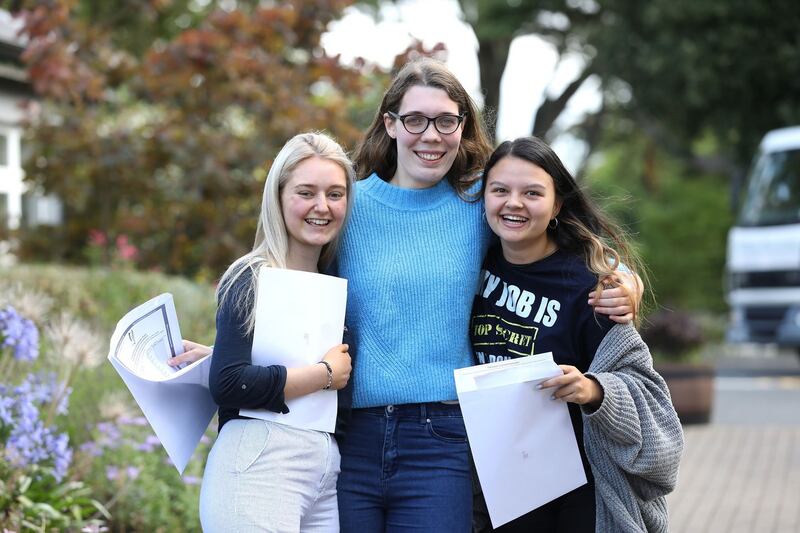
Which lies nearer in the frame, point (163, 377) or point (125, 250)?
point (163, 377)

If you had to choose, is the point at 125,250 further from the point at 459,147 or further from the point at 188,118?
the point at 459,147

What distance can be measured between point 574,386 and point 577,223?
0.56 metres

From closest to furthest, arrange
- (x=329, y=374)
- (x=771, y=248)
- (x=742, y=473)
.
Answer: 1. (x=329, y=374)
2. (x=742, y=473)
3. (x=771, y=248)

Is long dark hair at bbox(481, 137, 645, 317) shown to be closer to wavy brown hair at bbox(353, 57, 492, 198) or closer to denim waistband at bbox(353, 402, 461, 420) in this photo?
wavy brown hair at bbox(353, 57, 492, 198)

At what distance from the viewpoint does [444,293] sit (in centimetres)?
304

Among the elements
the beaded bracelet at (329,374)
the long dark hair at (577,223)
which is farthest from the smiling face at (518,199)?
the beaded bracelet at (329,374)

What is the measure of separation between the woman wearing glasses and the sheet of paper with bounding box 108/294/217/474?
0.44 meters

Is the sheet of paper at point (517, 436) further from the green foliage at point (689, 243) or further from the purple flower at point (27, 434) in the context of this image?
the green foliage at point (689, 243)

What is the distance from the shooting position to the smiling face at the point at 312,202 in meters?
2.89

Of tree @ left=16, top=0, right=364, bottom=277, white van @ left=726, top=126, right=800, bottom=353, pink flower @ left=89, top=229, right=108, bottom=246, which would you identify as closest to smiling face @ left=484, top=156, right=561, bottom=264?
tree @ left=16, top=0, right=364, bottom=277

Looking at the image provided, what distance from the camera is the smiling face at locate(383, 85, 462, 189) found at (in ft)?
10.1

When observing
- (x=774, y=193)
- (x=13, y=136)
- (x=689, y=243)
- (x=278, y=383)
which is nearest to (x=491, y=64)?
(x=689, y=243)

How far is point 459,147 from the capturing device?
3258mm

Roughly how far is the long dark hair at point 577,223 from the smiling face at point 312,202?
0.48m
